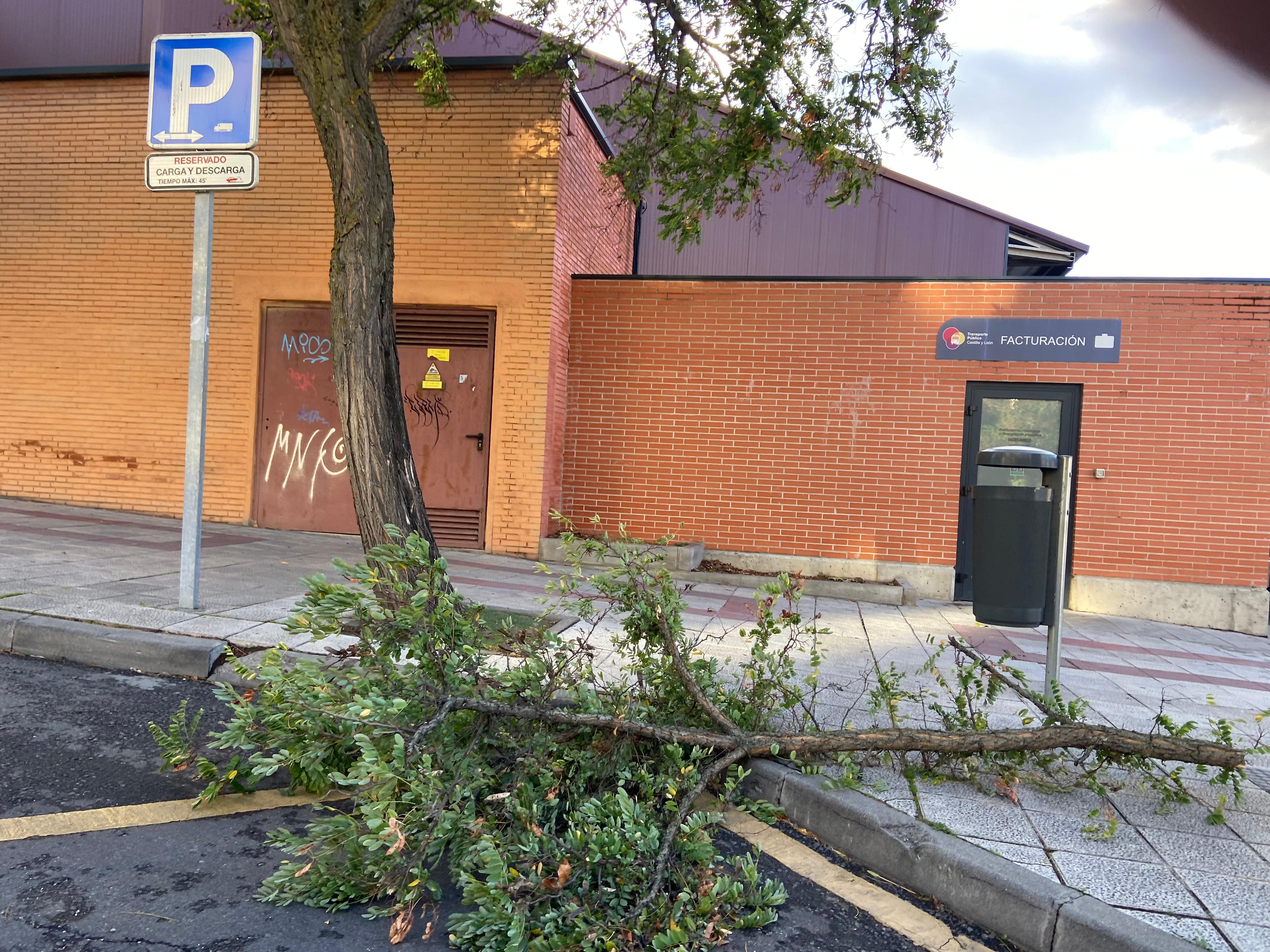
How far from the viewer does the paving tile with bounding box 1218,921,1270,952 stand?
2475mm

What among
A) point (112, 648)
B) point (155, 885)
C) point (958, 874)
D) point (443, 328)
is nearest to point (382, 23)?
point (443, 328)

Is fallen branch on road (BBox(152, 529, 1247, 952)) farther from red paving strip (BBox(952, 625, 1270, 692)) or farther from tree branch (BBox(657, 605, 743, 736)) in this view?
red paving strip (BBox(952, 625, 1270, 692))

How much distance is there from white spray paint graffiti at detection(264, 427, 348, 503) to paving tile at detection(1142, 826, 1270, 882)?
A: 29.3 feet

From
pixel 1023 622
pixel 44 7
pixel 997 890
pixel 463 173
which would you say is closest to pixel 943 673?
pixel 1023 622

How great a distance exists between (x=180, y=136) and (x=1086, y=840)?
6.45m

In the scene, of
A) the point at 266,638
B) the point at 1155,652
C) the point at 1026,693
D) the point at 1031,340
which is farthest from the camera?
the point at 1031,340

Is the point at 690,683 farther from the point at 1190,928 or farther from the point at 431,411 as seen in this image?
the point at 431,411

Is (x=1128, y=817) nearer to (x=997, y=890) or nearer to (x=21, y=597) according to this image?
(x=997, y=890)

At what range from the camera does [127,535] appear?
8.98 meters

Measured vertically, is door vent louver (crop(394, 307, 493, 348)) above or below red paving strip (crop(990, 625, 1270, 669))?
above

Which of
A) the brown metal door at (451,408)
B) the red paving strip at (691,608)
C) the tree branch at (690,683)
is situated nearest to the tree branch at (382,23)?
the brown metal door at (451,408)

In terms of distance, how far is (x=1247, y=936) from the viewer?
255 centimetres

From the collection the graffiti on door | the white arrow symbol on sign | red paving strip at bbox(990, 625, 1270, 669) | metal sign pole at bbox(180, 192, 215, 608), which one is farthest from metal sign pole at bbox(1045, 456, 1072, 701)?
the graffiti on door

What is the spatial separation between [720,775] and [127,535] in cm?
775
